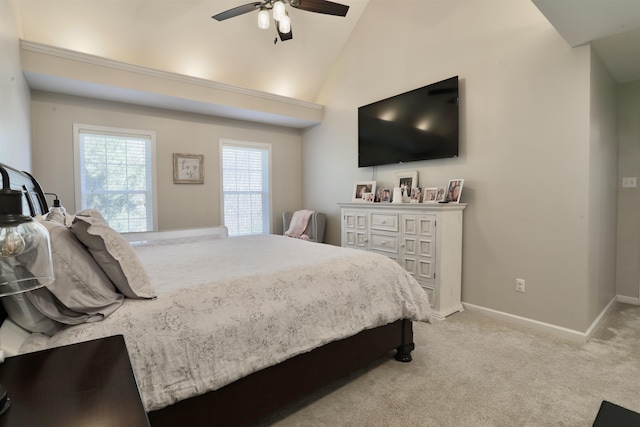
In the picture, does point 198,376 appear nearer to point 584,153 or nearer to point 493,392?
point 493,392

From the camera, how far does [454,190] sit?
3332 mm

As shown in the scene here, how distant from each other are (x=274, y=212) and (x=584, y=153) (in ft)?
13.5

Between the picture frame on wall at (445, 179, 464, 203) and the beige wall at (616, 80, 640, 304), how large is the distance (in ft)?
5.71

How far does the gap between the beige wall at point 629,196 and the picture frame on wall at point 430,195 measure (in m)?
1.93

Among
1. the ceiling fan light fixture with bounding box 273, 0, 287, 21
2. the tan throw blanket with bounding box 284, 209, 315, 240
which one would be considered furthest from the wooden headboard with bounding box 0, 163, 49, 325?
the tan throw blanket with bounding box 284, 209, 315, 240

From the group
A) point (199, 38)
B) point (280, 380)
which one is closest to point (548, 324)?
point (280, 380)

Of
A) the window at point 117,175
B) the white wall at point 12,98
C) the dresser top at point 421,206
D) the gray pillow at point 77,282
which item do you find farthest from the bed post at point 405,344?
the window at point 117,175

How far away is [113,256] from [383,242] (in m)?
2.79

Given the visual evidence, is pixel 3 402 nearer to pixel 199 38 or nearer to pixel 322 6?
pixel 322 6

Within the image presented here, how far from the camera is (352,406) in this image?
72.0 inches

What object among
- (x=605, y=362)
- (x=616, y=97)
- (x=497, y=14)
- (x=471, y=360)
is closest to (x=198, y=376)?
(x=471, y=360)

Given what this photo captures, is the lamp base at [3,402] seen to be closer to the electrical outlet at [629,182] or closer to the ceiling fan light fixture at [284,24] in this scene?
the ceiling fan light fixture at [284,24]

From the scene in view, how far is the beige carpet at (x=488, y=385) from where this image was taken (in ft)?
5.69

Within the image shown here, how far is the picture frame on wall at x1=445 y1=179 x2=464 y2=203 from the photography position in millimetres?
3293
